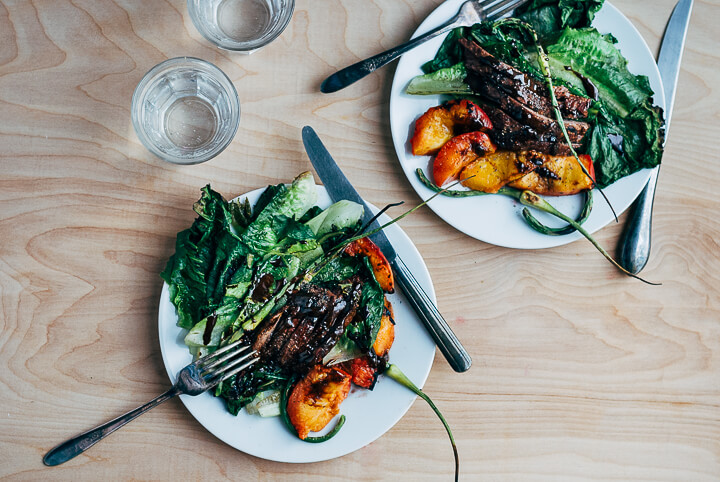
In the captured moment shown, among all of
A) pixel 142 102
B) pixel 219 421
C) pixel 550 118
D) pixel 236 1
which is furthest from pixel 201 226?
pixel 550 118

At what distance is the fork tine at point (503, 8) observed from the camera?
4.86ft

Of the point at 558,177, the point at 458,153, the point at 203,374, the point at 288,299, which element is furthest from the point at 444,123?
the point at 203,374

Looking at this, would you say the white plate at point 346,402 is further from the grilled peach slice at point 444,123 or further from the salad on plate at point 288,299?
the grilled peach slice at point 444,123

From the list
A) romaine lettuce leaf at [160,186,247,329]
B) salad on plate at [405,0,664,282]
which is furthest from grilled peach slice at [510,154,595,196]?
romaine lettuce leaf at [160,186,247,329]

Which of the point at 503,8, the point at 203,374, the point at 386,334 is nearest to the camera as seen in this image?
the point at 203,374

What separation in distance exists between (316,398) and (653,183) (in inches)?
42.5

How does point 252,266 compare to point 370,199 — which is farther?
point 370,199

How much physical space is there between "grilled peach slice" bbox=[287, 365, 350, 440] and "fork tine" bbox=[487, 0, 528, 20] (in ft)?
3.27

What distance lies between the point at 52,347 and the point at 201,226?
538 mm

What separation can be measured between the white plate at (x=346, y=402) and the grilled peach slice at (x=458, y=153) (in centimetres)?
18

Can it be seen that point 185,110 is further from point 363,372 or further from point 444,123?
point 363,372

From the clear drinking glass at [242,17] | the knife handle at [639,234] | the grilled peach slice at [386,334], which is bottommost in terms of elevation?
the grilled peach slice at [386,334]

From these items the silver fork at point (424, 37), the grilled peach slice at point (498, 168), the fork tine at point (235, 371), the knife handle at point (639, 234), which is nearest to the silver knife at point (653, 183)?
the knife handle at point (639, 234)

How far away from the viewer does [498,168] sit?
4.73 feet
